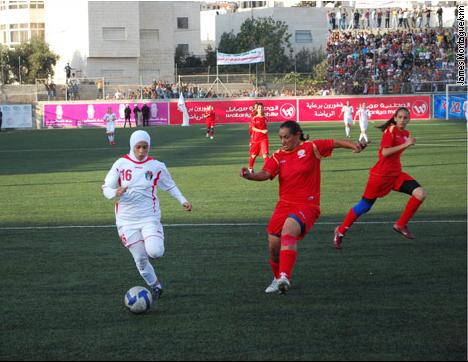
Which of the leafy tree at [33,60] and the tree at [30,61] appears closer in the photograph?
the tree at [30,61]

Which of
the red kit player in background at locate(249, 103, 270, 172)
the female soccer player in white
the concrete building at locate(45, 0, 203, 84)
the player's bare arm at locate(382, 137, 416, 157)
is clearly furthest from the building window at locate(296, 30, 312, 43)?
the female soccer player in white

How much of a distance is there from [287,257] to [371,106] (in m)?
55.9

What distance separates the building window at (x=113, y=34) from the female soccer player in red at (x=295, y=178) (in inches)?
3037

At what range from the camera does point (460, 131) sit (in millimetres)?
48156

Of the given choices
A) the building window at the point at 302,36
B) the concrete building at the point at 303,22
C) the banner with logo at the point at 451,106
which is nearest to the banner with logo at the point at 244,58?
the banner with logo at the point at 451,106

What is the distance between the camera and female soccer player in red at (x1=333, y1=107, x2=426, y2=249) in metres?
13.6

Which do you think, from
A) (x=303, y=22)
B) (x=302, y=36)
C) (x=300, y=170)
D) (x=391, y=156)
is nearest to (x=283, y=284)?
(x=300, y=170)

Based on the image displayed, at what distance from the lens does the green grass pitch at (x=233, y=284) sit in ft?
25.6

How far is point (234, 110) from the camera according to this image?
219ft

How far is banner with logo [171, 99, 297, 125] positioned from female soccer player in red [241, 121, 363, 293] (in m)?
55.9

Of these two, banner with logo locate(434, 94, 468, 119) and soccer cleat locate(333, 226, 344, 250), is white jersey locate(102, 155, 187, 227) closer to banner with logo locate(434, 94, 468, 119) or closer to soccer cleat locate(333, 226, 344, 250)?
soccer cleat locate(333, 226, 344, 250)

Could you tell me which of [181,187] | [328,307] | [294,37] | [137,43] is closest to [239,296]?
[328,307]

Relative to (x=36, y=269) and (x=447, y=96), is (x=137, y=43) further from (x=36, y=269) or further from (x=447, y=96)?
(x=36, y=269)

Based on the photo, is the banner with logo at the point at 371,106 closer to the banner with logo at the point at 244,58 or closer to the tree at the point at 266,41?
the banner with logo at the point at 244,58
